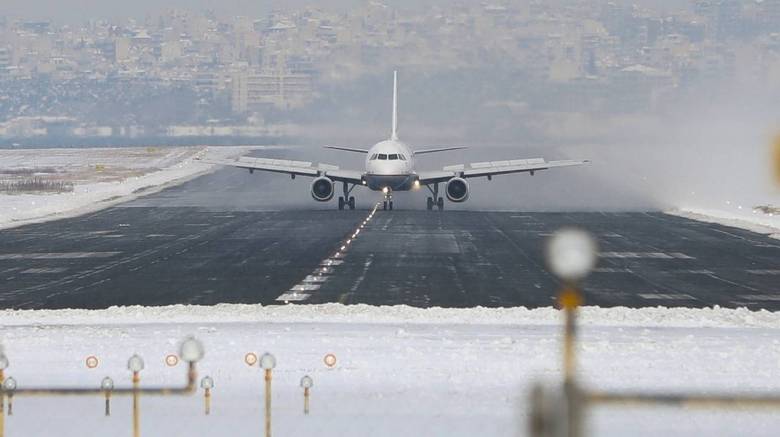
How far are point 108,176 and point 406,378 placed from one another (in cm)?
12012

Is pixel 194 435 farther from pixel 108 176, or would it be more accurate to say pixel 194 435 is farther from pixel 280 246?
pixel 108 176

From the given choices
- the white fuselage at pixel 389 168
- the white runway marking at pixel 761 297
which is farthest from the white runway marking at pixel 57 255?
the white fuselage at pixel 389 168

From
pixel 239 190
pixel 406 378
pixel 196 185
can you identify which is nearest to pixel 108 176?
pixel 196 185

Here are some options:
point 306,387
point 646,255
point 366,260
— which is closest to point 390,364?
point 306,387

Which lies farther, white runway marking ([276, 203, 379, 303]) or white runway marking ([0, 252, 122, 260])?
white runway marking ([0, 252, 122, 260])

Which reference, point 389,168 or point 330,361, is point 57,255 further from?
point 330,361

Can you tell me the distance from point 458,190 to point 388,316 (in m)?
51.1

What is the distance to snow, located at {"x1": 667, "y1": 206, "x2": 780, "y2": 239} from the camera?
69812 millimetres

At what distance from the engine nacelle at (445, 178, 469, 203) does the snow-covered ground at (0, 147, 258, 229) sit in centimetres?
1664

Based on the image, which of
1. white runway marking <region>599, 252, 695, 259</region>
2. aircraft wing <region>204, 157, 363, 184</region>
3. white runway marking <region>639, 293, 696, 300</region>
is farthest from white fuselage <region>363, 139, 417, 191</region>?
white runway marking <region>639, 293, 696, 300</region>

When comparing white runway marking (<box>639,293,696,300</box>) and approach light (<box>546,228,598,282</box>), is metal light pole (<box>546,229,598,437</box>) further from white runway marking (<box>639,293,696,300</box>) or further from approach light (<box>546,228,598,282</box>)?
white runway marking (<box>639,293,696,300</box>)

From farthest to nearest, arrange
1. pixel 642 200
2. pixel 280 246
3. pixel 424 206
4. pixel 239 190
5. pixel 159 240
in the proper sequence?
pixel 239 190
pixel 642 200
pixel 424 206
pixel 159 240
pixel 280 246

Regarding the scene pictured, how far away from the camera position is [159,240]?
6088cm

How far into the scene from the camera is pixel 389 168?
7925 cm
